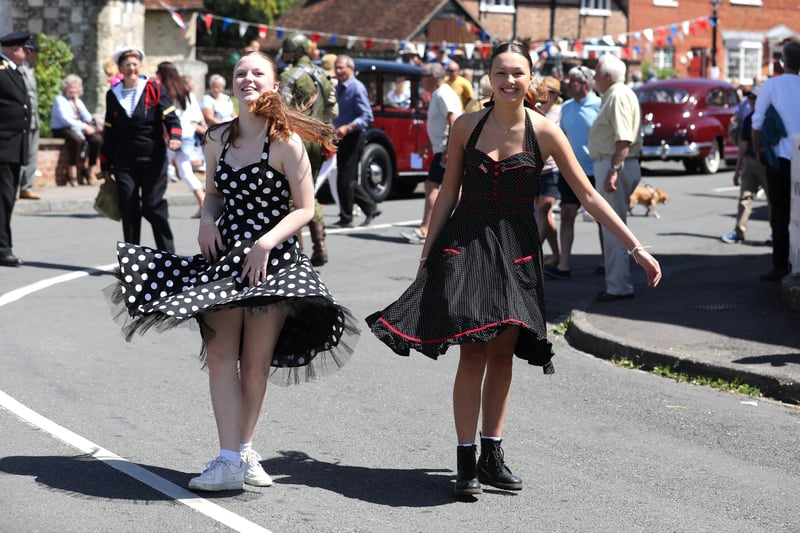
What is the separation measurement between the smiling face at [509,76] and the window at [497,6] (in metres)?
42.5

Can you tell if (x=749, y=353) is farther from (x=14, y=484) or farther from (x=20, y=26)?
(x=20, y=26)

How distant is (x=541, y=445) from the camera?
6141 millimetres

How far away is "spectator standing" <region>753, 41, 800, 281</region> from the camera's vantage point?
1060 centimetres

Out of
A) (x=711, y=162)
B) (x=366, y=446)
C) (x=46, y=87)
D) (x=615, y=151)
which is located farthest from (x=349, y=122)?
(x=711, y=162)

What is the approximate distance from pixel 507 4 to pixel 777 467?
43188 mm

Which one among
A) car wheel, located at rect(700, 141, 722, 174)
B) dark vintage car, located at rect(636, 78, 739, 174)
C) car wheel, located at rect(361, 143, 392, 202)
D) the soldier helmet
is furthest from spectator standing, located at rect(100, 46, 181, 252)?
car wheel, located at rect(700, 141, 722, 174)

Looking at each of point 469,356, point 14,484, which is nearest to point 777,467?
point 469,356

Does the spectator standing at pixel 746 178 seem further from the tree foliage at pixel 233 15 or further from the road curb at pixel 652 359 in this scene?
the tree foliage at pixel 233 15

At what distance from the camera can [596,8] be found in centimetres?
4947

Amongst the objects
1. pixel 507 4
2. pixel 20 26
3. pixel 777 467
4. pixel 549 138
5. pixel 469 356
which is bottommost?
pixel 777 467

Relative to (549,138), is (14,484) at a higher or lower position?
lower

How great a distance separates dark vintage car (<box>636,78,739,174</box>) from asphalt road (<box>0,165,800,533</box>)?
54.5ft

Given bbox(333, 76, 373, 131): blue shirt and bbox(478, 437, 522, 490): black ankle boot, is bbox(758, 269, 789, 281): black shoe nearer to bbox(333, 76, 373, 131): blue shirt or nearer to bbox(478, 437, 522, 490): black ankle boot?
bbox(333, 76, 373, 131): blue shirt

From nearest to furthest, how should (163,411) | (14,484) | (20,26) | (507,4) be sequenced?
(14,484) < (163,411) < (20,26) < (507,4)
